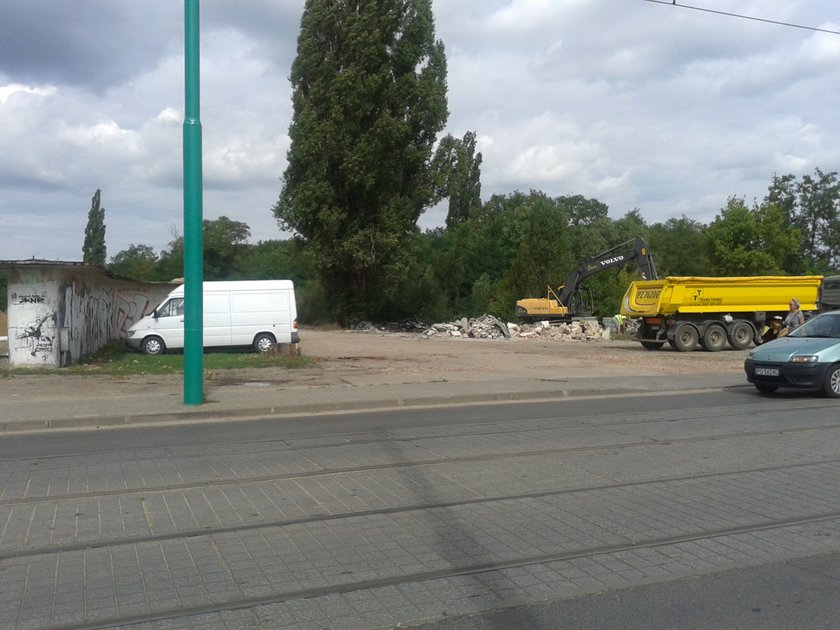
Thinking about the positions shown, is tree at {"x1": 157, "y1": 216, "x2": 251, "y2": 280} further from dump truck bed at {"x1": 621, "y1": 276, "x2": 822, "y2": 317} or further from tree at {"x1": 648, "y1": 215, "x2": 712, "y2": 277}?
dump truck bed at {"x1": 621, "y1": 276, "x2": 822, "y2": 317}

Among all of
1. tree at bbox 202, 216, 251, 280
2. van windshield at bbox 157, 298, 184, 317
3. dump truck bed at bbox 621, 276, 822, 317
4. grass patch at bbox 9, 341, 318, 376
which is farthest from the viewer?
tree at bbox 202, 216, 251, 280

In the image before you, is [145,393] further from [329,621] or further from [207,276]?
[207,276]

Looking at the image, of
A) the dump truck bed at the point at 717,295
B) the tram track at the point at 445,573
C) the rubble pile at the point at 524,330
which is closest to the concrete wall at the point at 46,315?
the tram track at the point at 445,573

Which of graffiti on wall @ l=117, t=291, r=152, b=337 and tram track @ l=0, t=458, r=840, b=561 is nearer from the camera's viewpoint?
tram track @ l=0, t=458, r=840, b=561

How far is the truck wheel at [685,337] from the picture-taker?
28.2m

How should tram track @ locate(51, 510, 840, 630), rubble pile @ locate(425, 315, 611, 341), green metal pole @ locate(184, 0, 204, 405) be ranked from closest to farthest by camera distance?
tram track @ locate(51, 510, 840, 630)
green metal pole @ locate(184, 0, 204, 405)
rubble pile @ locate(425, 315, 611, 341)

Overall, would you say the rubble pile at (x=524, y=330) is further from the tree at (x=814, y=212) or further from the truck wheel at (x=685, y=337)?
the tree at (x=814, y=212)

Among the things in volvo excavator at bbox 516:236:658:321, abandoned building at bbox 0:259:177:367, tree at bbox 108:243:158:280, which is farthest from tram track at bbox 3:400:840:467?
tree at bbox 108:243:158:280

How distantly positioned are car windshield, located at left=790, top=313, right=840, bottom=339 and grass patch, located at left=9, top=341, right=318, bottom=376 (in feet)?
37.7

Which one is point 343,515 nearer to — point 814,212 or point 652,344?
point 652,344

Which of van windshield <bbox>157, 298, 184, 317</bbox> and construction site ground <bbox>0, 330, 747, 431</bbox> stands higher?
van windshield <bbox>157, 298, 184, 317</bbox>

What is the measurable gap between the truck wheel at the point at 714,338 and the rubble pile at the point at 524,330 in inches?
357

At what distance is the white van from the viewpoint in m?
24.6

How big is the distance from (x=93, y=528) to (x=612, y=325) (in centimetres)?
3659
